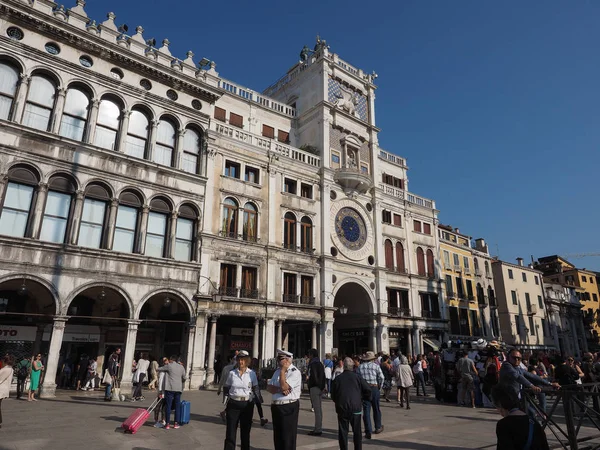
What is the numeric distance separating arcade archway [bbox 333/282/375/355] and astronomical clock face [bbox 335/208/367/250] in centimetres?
296

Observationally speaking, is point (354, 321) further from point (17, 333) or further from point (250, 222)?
point (17, 333)

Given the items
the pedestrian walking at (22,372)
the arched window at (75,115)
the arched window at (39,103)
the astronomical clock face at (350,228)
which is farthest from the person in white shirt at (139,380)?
the astronomical clock face at (350,228)

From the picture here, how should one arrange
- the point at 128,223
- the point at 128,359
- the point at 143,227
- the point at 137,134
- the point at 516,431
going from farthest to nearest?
1. the point at 137,134
2. the point at 143,227
3. the point at 128,223
4. the point at 128,359
5. the point at 516,431

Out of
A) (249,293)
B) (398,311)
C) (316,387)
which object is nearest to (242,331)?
(249,293)

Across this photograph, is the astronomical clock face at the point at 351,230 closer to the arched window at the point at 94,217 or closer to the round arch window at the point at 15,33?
the arched window at the point at 94,217

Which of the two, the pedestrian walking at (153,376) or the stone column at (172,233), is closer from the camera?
the pedestrian walking at (153,376)

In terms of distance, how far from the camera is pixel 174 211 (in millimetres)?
21594

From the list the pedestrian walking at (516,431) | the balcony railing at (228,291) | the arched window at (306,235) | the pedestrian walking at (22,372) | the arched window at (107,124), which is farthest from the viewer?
the arched window at (306,235)

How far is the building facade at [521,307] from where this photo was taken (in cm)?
4481

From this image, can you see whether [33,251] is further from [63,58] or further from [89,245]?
[63,58]

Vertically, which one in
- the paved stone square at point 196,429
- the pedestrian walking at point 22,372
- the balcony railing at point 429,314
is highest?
the balcony railing at point 429,314

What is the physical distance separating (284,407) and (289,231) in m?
20.9

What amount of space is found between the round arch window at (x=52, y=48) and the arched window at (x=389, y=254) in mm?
24267

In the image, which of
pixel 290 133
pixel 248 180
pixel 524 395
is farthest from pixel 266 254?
pixel 524 395
